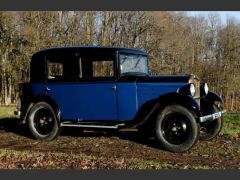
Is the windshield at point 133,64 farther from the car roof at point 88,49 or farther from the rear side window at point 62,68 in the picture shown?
the rear side window at point 62,68

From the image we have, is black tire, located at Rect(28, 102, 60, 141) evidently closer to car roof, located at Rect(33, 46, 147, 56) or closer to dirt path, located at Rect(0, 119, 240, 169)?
dirt path, located at Rect(0, 119, 240, 169)

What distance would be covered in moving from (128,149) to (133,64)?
2.06 metres

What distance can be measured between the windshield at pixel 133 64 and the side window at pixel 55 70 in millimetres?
1563

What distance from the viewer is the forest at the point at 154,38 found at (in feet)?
67.1

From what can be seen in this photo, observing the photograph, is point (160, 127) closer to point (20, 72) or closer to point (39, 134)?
point (39, 134)

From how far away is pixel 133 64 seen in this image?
9.24m

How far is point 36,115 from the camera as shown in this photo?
386 inches

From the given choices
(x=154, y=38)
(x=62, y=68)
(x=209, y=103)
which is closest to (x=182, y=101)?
(x=209, y=103)

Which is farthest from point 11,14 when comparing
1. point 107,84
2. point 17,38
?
point 107,84

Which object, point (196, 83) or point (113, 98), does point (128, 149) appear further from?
point (196, 83)

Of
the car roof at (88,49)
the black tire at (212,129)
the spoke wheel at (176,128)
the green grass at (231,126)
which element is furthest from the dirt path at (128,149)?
the car roof at (88,49)

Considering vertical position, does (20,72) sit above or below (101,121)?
above

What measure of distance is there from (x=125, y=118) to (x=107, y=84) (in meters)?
0.81

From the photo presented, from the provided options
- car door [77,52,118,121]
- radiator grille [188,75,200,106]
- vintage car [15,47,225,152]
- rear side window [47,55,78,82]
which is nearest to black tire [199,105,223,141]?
vintage car [15,47,225,152]
